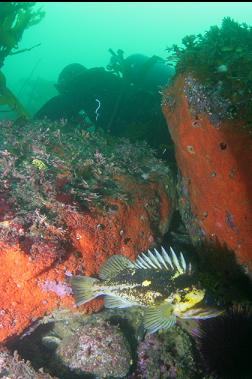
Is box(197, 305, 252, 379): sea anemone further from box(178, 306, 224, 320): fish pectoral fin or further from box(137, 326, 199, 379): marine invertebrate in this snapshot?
box(178, 306, 224, 320): fish pectoral fin

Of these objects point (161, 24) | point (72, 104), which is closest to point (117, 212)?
point (72, 104)

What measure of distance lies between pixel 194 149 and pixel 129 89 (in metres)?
5.46

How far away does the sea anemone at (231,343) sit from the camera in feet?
11.1

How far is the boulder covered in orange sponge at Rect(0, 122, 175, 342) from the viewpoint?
333 cm

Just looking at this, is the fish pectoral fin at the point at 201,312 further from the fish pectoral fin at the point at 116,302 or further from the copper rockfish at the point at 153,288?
the fish pectoral fin at the point at 116,302

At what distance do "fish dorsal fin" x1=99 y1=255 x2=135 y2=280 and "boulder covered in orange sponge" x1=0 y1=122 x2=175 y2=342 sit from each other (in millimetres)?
225

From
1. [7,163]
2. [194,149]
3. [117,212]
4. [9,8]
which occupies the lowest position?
[117,212]

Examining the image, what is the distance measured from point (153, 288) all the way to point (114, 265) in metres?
0.58

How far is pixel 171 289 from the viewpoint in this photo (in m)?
3.12

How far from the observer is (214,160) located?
3734 millimetres

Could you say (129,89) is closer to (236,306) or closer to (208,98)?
(208,98)

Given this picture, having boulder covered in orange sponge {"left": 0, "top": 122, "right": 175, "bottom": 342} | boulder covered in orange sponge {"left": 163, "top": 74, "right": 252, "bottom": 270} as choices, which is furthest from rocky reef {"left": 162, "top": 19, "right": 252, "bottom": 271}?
boulder covered in orange sponge {"left": 0, "top": 122, "right": 175, "bottom": 342}

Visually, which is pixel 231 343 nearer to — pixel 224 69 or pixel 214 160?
pixel 214 160

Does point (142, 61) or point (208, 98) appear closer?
point (208, 98)
